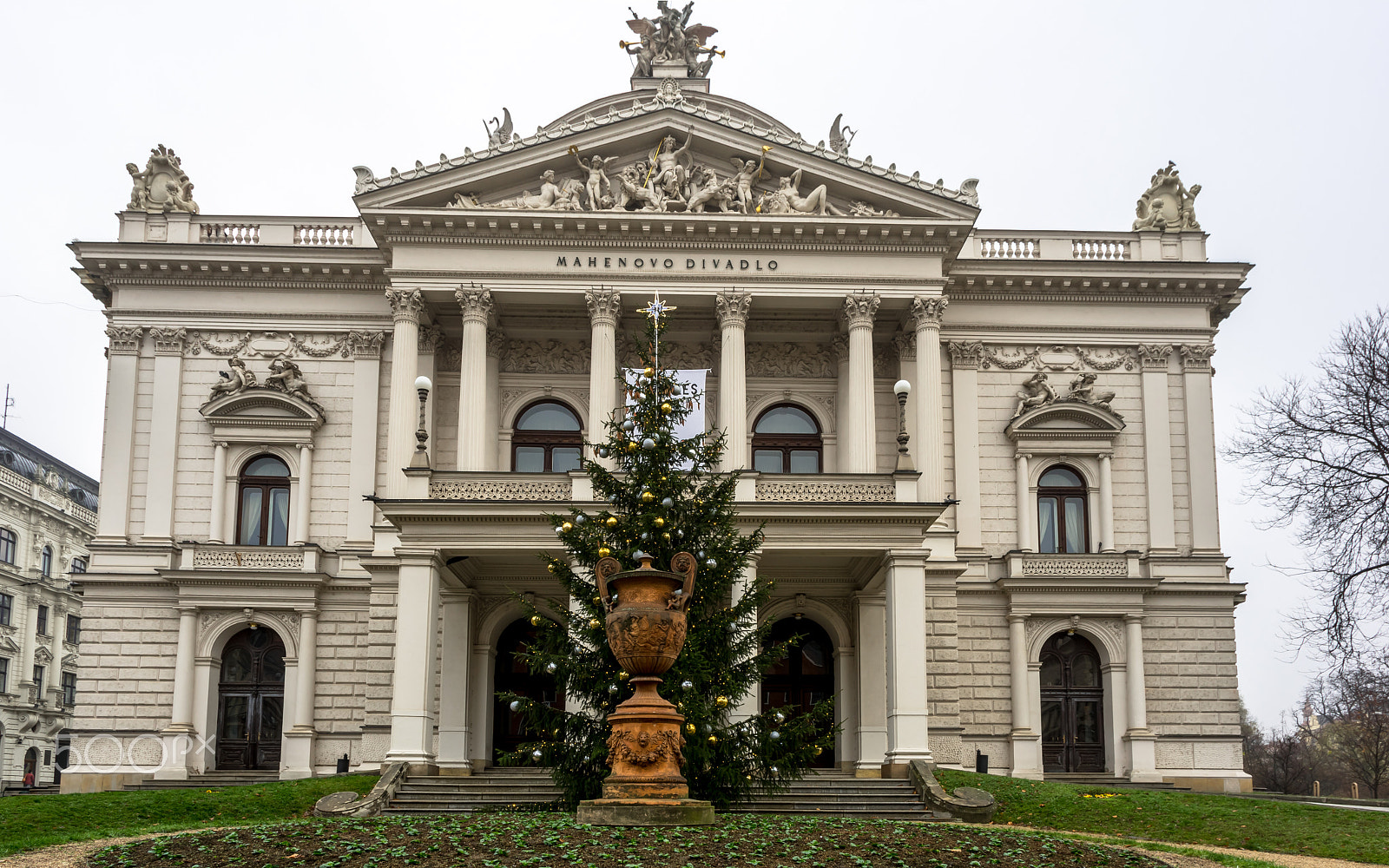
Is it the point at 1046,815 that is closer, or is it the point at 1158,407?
the point at 1046,815

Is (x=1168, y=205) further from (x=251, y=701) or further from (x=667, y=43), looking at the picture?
(x=251, y=701)

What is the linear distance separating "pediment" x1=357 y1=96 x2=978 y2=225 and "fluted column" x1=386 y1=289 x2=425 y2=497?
254 centimetres

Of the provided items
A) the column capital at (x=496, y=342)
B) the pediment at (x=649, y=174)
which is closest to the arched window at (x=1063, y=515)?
the pediment at (x=649, y=174)

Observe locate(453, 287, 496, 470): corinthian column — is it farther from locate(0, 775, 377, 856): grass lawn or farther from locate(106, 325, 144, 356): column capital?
locate(106, 325, 144, 356): column capital

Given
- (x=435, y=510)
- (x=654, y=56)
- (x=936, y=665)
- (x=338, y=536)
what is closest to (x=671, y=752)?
(x=435, y=510)

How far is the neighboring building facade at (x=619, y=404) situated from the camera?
3644 centimetres

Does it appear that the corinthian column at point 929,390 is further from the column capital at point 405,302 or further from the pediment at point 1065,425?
the column capital at point 405,302

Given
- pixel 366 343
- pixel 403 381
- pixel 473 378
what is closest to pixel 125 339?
pixel 366 343

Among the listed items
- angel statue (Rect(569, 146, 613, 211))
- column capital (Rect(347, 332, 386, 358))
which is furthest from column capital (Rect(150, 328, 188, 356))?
angel statue (Rect(569, 146, 613, 211))

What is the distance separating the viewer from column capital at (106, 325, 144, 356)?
127ft

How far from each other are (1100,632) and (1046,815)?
1227 centimetres

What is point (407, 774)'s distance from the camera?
96.8 feet

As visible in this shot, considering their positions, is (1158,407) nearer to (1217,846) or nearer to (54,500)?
(1217,846)

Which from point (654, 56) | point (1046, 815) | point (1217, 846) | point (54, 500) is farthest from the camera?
point (54, 500)
